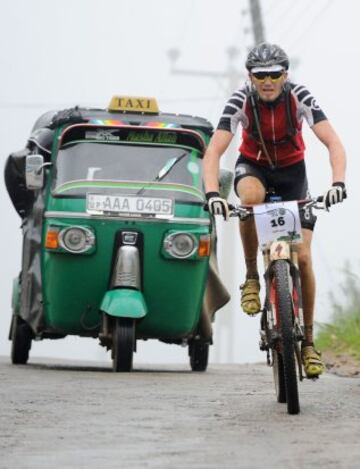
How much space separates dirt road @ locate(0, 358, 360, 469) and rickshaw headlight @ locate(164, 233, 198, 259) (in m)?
1.90

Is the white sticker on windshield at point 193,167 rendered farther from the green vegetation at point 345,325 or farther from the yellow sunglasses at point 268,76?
the yellow sunglasses at point 268,76

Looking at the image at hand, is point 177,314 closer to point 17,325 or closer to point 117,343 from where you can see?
point 117,343

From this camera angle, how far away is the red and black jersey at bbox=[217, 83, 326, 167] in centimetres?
959

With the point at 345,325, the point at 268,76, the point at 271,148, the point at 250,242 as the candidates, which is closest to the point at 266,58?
the point at 268,76

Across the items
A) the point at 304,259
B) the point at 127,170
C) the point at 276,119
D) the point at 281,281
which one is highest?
the point at 127,170

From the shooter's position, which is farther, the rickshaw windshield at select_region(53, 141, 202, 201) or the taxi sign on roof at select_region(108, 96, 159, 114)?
the taxi sign on roof at select_region(108, 96, 159, 114)

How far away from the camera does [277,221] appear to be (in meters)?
9.22

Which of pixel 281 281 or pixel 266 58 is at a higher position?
pixel 266 58

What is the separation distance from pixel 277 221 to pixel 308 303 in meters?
0.66

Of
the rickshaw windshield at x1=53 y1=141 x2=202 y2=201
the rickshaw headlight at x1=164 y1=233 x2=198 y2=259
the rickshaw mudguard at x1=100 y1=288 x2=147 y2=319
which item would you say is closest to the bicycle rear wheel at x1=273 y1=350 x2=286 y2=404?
the rickshaw mudguard at x1=100 y1=288 x2=147 y2=319

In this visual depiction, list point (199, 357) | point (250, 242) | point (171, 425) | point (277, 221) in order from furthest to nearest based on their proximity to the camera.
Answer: point (199, 357)
point (250, 242)
point (277, 221)
point (171, 425)

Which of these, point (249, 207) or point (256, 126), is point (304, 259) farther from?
point (256, 126)

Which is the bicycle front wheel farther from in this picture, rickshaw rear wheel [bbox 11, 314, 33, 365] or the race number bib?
rickshaw rear wheel [bbox 11, 314, 33, 365]

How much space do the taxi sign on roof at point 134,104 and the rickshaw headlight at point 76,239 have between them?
4.17ft
